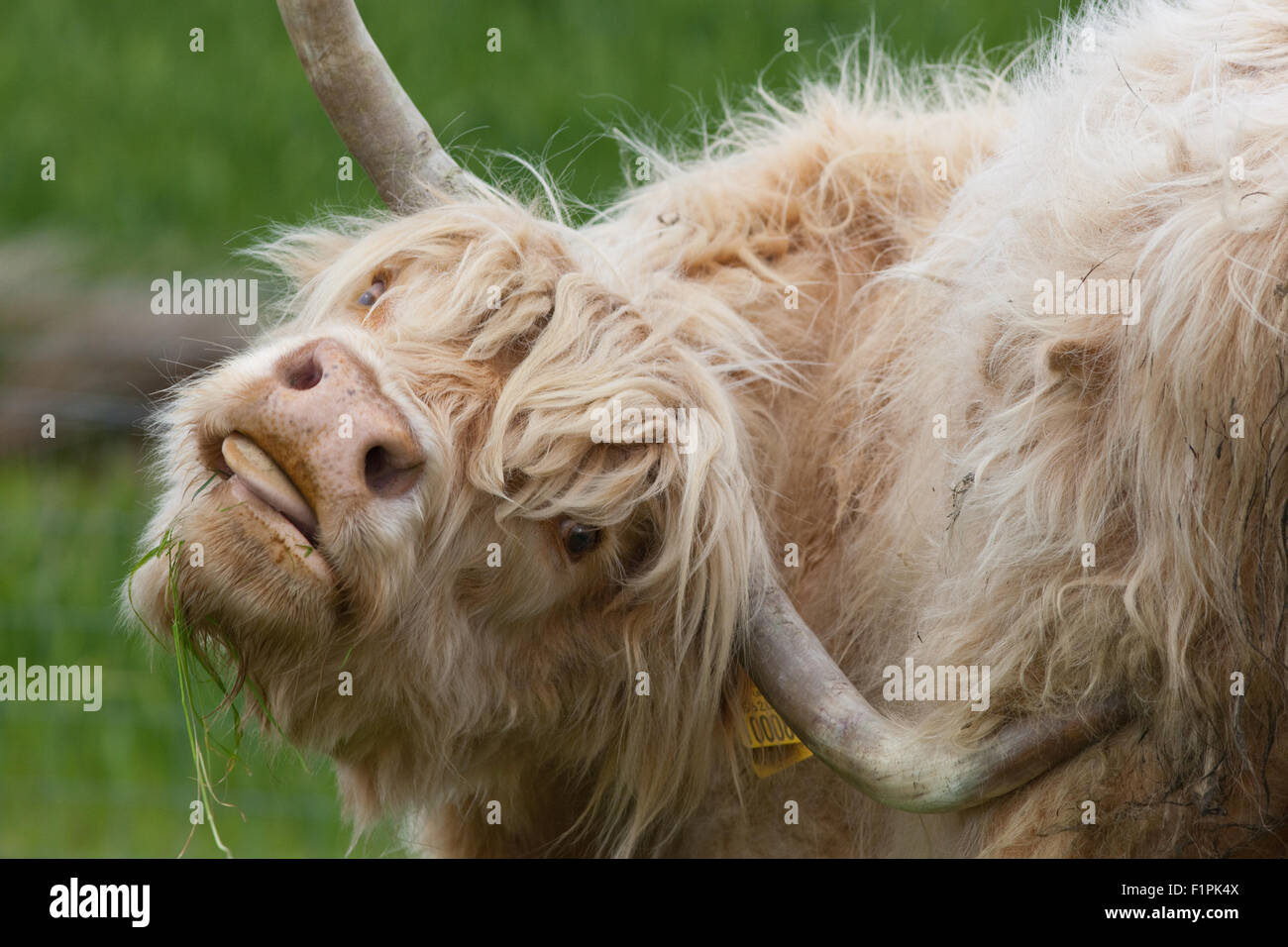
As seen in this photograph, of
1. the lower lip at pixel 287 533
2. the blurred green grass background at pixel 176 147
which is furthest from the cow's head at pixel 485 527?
the blurred green grass background at pixel 176 147

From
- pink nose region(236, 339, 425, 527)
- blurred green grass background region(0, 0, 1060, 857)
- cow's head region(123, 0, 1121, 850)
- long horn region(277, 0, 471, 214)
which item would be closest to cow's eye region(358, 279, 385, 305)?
cow's head region(123, 0, 1121, 850)

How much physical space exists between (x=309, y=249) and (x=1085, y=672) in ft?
5.13

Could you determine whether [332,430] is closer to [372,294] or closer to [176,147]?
[372,294]

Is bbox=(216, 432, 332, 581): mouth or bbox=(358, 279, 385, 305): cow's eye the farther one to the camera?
bbox=(358, 279, 385, 305): cow's eye

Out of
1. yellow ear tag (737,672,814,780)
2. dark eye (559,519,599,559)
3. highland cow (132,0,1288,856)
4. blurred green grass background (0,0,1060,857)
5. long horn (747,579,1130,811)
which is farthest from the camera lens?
blurred green grass background (0,0,1060,857)

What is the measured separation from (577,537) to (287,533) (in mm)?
444

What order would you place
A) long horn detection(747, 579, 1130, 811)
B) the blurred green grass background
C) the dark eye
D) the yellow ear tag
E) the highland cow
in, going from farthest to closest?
the blurred green grass background, the yellow ear tag, the dark eye, long horn detection(747, 579, 1130, 811), the highland cow

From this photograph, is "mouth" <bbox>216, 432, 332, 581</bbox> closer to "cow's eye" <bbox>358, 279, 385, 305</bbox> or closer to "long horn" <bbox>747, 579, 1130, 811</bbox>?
"cow's eye" <bbox>358, 279, 385, 305</bbox>

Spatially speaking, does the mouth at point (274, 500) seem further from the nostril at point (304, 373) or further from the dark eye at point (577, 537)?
the dark eye at point (577, 537)

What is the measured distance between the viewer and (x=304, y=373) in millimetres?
1882

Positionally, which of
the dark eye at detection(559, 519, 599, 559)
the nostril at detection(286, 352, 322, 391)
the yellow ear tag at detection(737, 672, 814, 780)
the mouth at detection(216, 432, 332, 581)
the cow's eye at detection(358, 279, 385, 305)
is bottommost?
the yellow ear tag at detection(737, 672, 814, 780)

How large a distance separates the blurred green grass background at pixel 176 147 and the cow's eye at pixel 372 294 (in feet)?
11.9

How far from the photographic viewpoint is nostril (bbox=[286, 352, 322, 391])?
6.12ft
